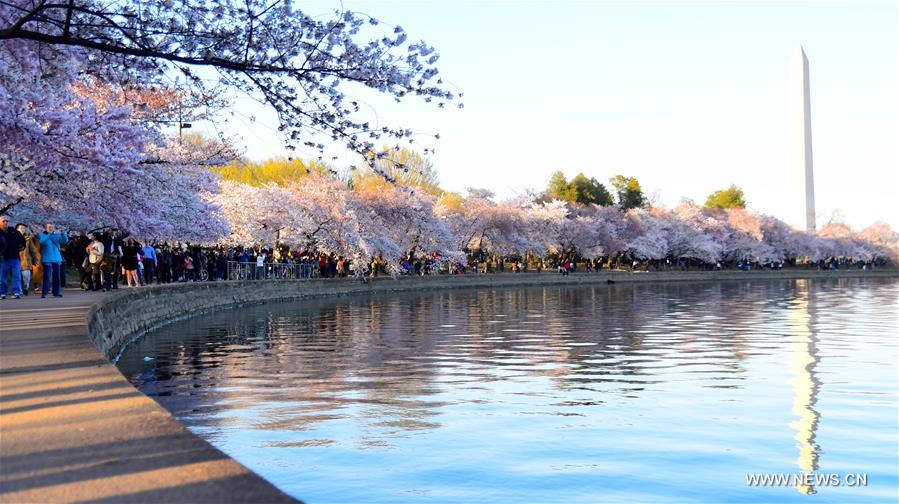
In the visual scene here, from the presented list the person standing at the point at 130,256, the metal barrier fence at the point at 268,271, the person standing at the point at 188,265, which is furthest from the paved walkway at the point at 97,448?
the metal barrier fence at the point at 268,271

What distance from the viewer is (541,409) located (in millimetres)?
13922

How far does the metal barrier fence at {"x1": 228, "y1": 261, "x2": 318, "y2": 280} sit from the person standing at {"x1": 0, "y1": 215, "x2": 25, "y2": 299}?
24.4m

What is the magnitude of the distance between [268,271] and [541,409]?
4110 cm

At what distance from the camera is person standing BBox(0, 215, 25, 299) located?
76.7 ft

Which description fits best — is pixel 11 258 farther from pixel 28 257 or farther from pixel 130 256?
pixel 130 256

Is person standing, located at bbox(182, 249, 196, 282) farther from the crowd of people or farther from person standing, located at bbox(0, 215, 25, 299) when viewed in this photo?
person standing, located at bbox(0, 215, 25, 299)

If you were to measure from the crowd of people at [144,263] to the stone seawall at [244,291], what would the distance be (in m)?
1.59

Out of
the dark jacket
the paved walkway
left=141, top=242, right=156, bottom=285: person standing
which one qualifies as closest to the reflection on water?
the paved walkway

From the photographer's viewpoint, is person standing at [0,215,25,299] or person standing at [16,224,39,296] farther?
person standing at [16,224,39,296]

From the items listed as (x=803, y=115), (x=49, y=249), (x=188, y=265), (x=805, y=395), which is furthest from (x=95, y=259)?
(x=803, y=115)

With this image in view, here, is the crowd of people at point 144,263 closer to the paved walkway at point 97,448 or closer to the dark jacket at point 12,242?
the dark jacket at point 12,242

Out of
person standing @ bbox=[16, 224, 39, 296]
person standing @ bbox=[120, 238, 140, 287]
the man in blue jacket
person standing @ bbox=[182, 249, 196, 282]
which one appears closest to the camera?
the man in blue jacket

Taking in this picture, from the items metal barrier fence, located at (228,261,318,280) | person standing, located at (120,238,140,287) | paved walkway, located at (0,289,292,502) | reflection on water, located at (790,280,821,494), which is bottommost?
reflection on water, located at (790,280,821,494)

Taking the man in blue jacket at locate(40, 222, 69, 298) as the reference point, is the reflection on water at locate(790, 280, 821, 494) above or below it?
below
